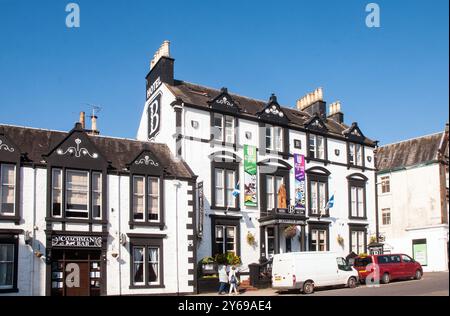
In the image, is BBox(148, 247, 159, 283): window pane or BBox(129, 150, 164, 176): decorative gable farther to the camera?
BBox(129, 150, 164, 176): decorative gable

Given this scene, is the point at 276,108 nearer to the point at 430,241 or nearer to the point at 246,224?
the point at 246,224

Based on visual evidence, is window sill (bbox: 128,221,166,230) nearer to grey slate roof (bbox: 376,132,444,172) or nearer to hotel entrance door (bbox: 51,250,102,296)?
hotel entrance door (bbox: 51,250,102,296)

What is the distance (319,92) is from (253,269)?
18.4m

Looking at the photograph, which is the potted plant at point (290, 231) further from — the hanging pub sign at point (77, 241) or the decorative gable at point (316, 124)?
the hanging pub sign at point (77, 241)

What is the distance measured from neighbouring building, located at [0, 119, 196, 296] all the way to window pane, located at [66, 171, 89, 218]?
2.0 inches

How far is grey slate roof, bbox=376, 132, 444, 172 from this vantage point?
1956 inches

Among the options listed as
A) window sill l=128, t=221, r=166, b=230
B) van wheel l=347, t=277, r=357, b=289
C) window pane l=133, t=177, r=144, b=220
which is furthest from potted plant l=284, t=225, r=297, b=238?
window pane l=133, t=177, r=144, b=220

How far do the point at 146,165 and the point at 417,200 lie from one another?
26.9m

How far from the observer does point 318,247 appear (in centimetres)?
4075

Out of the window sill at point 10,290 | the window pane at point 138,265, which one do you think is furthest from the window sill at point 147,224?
the window sill at point 10,290

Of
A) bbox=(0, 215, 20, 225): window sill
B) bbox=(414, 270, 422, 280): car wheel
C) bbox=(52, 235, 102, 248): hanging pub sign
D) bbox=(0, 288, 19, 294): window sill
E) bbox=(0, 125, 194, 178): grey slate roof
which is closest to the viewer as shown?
bbox=(0, 288, 19, 294): window sill

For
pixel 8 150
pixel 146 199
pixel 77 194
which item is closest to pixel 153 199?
pixel 146 199

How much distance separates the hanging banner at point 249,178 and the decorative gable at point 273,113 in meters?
2.84

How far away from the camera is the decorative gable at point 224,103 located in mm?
37344
